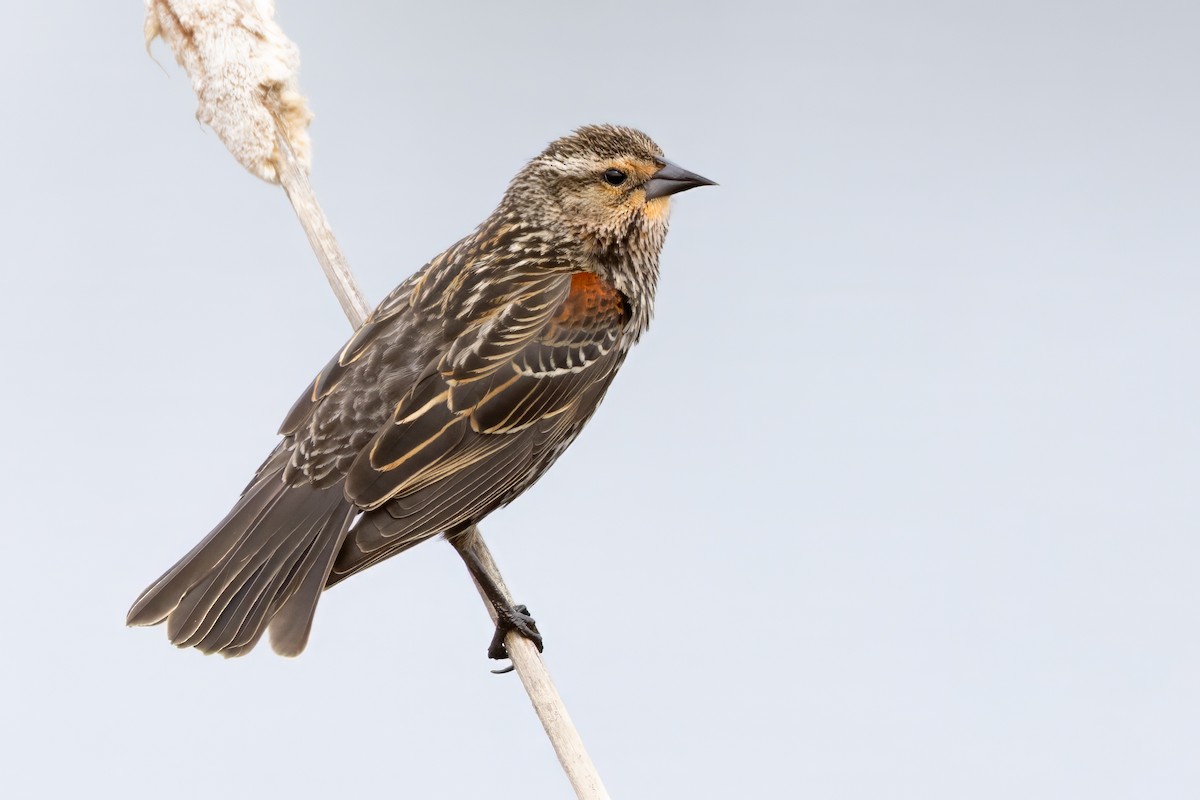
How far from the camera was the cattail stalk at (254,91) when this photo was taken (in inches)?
126

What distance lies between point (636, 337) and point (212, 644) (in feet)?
4.35

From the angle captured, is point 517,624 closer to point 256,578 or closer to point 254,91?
point 256,578

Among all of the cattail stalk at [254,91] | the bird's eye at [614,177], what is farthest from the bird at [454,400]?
the cattail stalk at [254,91]

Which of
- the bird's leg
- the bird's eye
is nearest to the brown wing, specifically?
the bird's leg

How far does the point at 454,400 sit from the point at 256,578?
60 centimetres

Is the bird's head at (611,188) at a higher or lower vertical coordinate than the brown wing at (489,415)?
higher

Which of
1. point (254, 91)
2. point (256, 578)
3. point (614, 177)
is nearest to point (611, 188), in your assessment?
point (614, 177)

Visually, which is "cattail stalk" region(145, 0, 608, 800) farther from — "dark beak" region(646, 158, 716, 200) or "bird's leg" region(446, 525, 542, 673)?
"dark beak" region(646, 158, 716, 200)

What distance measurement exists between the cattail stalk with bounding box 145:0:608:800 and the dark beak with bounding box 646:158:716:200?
815 mm

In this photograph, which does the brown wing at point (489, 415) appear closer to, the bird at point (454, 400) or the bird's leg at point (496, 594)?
the bird at point (454, 400)

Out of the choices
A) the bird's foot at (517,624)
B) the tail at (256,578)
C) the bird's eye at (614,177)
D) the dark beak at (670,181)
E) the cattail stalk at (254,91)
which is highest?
the cattail stalk at (254,91)

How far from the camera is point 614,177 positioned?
11.0 feet

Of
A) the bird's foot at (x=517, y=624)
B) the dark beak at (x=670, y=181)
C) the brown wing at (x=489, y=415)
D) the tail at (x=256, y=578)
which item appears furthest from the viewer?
the dark beak at (x=670, y=181)

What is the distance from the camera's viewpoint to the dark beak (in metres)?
3.30
